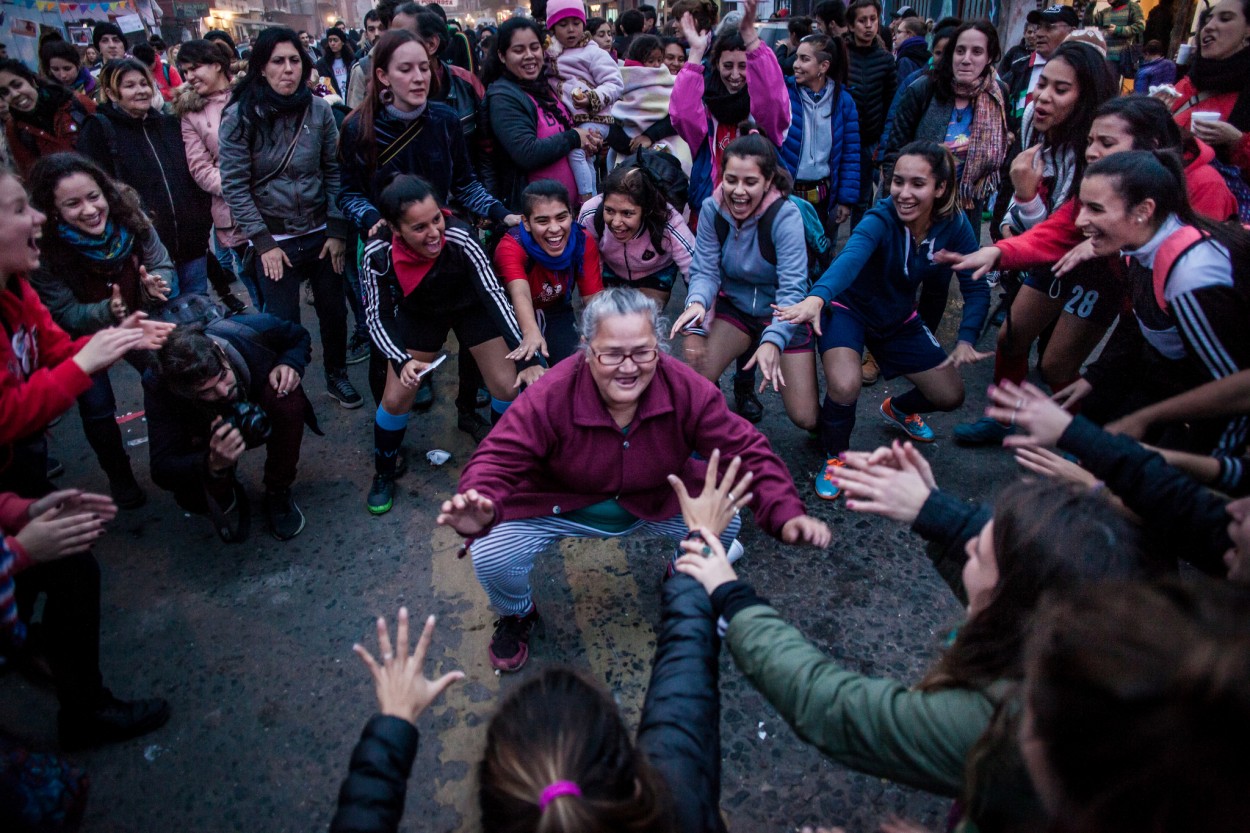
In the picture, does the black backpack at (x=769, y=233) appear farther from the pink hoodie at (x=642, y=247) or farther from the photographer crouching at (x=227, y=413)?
the photographer crouching at (x=227, y=413)

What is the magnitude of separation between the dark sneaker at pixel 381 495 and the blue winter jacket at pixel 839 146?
131 inches

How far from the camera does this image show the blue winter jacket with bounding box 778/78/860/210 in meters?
5.07

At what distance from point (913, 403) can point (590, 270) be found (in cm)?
188

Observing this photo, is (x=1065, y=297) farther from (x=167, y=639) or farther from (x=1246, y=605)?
(x=167, y=639)

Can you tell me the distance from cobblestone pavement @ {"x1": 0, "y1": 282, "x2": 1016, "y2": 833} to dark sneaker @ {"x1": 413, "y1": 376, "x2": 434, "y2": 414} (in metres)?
0.58

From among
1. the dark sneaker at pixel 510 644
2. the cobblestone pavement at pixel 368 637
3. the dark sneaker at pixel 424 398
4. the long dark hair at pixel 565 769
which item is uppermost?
the long dark hair at pixel 565 769

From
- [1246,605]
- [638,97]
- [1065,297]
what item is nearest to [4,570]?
[1246,605]

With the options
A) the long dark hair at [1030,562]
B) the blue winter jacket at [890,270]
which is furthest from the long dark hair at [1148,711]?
the blue winter jacket at [890,270]

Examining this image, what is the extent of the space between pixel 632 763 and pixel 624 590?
197 centimetres

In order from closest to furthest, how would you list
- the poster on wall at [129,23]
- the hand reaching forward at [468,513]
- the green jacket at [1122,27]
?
the hand reaching forward at [468,513] < the green jacket at [1122,27] < the poster on wall at [129,23]

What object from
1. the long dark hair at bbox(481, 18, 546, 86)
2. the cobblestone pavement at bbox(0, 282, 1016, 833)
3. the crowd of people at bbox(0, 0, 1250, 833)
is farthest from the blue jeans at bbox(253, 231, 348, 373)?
the long dark hair at bbox(481, 18, 546, 86)

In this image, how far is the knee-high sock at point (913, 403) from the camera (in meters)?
3.89

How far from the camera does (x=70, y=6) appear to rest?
14.4 m

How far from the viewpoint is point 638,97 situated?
5328mm
